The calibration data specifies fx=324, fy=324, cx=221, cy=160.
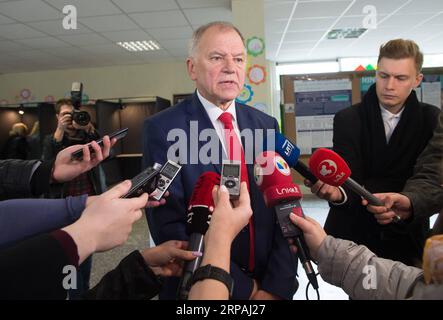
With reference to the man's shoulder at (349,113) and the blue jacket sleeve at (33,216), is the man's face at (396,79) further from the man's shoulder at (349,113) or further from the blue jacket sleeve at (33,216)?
the blue jacket sleeve at (33,216)

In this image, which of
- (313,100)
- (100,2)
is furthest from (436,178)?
(100,2)

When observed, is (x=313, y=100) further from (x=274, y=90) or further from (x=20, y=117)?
(x=20, y=117)

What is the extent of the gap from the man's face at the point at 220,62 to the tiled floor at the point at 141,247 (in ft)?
4.70

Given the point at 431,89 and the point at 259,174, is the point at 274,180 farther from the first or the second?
the point at 431,89

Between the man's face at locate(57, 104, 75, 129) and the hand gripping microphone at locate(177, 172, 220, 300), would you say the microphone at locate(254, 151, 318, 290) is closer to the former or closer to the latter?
the hand gripping microphone at locate(177, 172, 220, 300)

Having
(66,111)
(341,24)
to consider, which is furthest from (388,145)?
(341,24)

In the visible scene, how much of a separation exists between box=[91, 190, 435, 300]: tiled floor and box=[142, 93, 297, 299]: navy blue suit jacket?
1.13 meters

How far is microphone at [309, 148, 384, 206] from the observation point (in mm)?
831

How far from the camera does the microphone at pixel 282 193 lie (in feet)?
2.37

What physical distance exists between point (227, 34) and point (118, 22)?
385 centimetres

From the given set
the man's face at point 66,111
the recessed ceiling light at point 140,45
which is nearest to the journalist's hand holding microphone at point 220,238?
the man's face at point 66,111

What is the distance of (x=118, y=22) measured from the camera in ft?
13.9

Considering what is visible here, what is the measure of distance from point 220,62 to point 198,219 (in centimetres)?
50

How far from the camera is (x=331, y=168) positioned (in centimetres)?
85
